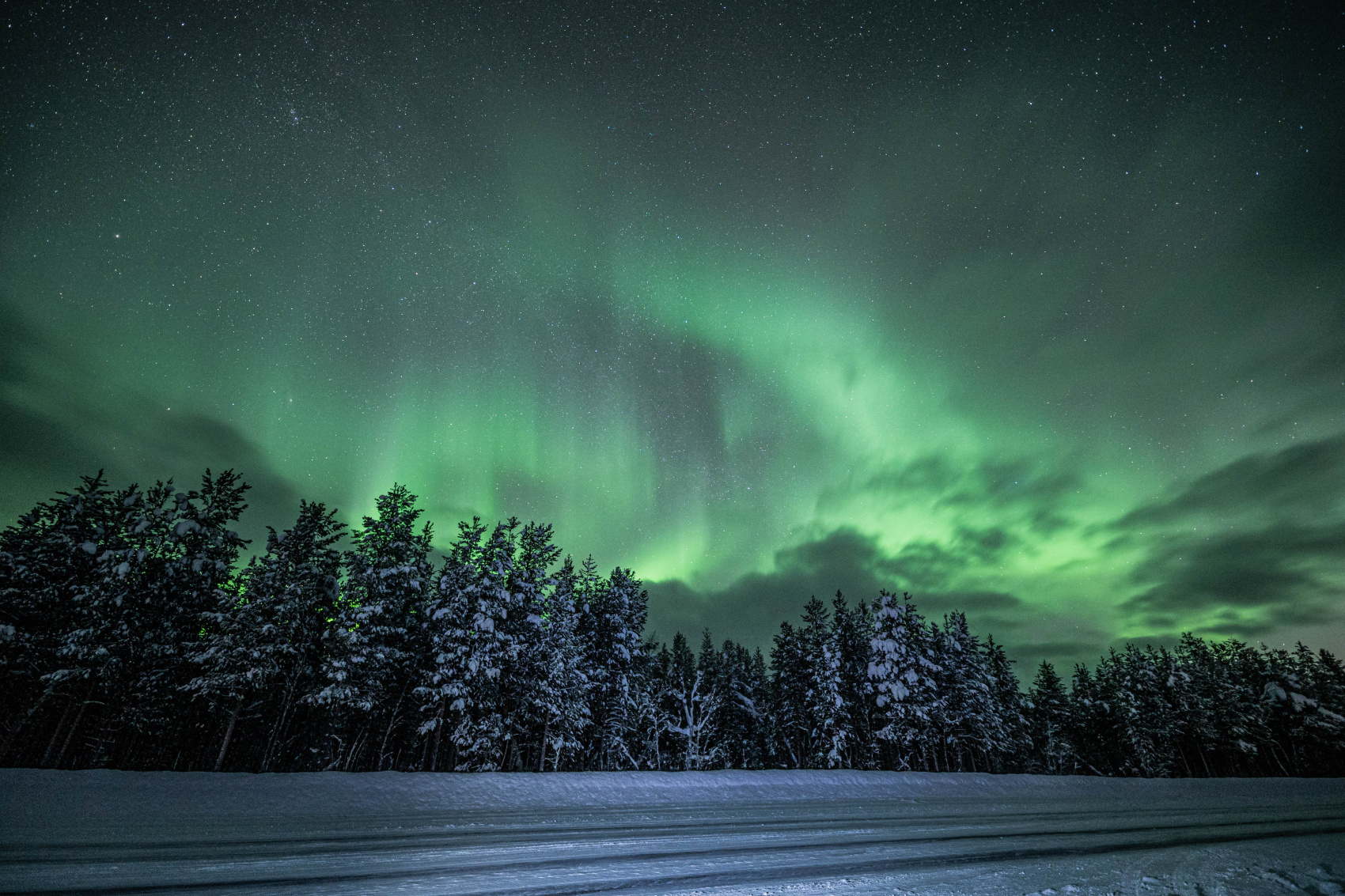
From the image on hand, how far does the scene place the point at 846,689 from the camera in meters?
46.8

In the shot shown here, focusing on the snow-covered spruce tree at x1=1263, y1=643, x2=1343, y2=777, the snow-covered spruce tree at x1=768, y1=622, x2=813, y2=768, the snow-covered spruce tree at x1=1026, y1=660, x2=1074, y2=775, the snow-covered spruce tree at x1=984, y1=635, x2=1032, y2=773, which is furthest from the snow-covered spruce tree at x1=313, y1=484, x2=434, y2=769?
the snow-covered spruce tree at x1=1263, y1=643, x2=1343, y2=777

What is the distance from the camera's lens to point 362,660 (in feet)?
82.6

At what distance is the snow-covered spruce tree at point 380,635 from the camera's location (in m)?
25.3

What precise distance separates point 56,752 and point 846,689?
50739 millimetres

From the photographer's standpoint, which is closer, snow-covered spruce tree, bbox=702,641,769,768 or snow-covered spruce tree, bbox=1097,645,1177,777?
snow-covered spruce tree, bbox=702,641,769,768

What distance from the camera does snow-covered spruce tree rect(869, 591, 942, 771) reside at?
1492 inches

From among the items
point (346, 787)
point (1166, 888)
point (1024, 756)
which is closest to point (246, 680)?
point (346, 787)

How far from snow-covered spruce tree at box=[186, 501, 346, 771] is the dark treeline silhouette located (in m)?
0.11

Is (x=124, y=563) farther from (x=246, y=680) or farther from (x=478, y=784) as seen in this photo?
(x=478, y=784)

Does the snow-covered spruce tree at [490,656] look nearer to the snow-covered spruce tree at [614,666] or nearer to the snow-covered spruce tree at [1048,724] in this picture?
the snow-covered spruce tree at [614,666]

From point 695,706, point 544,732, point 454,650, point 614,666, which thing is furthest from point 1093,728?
point 454,650

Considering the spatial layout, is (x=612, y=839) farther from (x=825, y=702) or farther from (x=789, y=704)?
(x=789, y=704)

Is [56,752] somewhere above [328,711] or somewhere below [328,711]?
below

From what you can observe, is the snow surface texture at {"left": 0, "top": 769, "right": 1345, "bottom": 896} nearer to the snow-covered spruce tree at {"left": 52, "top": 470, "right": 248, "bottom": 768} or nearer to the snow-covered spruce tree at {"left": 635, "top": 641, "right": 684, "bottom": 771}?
the snow-covered spruce tree at {"left": 52, "top": 470, "right": 248, "bottom": 768}
